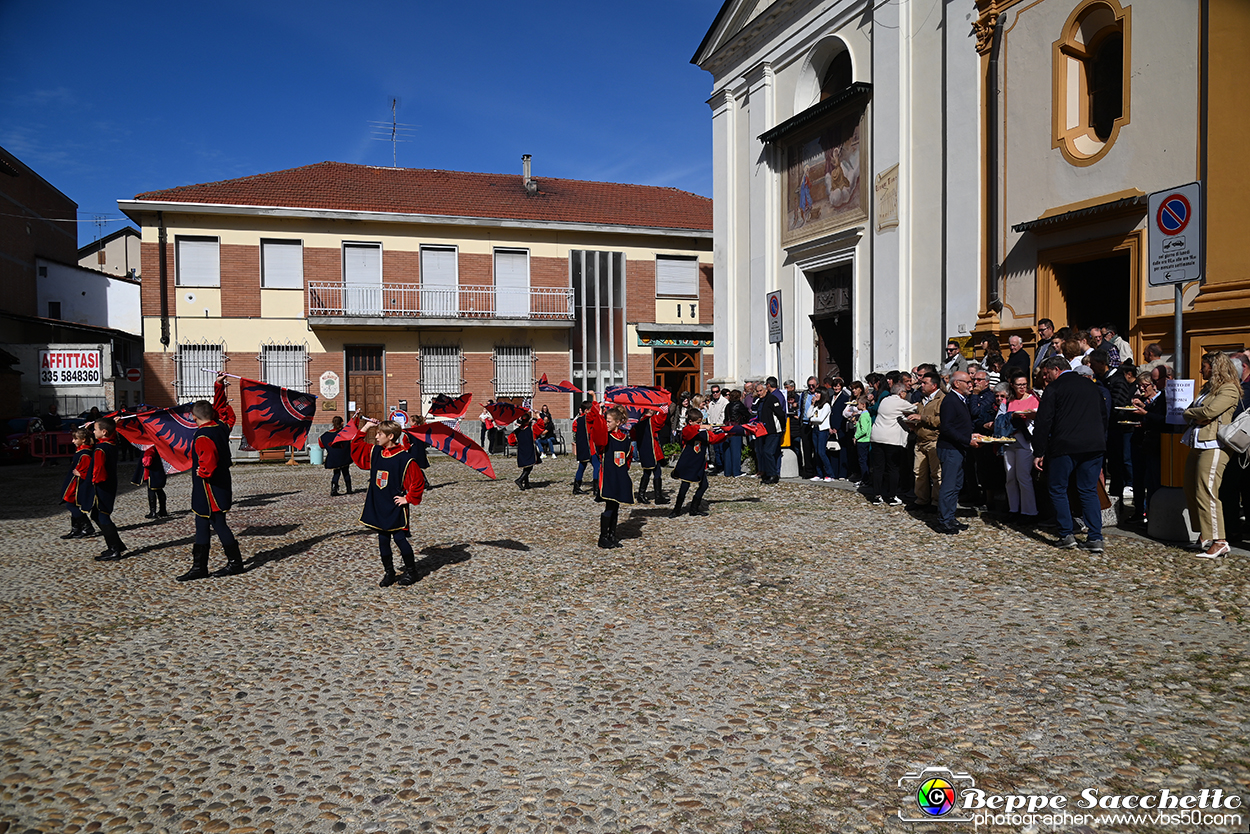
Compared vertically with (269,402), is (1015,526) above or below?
below

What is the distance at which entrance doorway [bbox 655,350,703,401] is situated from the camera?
104 ft

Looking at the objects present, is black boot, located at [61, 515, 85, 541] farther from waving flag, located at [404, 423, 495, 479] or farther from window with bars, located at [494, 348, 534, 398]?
window with bars, located at [494, 348, 534, 398]

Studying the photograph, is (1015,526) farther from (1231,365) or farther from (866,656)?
(866,656)

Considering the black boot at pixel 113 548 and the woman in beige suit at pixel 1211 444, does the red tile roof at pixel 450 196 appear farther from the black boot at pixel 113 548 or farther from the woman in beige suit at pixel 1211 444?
the woman in beige suit at pixel 1211 444

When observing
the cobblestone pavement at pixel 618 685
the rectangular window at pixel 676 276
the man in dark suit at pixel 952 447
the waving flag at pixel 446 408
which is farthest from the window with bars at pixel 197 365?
the man in dark suit at pixel 952 447

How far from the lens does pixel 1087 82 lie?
12.6 meters

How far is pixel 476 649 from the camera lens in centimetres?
566

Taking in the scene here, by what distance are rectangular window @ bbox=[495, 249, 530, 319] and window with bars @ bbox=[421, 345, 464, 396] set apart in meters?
2.38

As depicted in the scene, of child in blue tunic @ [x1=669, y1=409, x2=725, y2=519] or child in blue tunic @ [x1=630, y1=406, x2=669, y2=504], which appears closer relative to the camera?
child in blue tunic @ [x1=669, y1=409, x2=725, y2=519]

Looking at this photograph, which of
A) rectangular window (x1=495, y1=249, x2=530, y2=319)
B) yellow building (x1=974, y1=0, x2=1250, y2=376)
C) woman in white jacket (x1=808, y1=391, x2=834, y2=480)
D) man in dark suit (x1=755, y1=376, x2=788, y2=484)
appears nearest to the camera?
yellow building (x1=974, y1=0, x2=1250, y2=376)

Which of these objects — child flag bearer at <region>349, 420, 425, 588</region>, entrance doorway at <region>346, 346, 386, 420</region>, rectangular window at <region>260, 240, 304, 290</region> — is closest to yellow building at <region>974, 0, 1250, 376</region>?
child flag bearer at <region>349, 420, 425, 588</region>

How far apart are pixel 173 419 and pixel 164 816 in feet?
26.7

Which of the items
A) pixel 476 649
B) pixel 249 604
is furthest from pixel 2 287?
pixel 476 649

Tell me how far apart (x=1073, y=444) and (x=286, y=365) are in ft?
83.0
